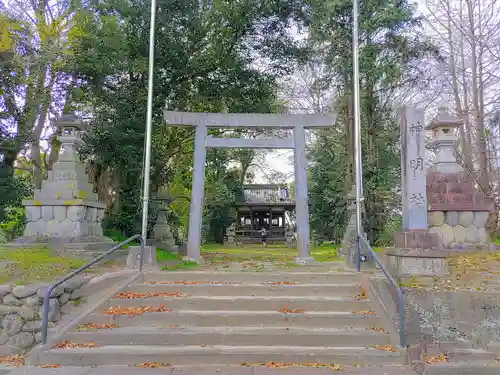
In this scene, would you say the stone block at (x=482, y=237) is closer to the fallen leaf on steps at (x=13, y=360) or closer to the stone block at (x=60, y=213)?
the fallen leaf on steps at (x=13, y=360)

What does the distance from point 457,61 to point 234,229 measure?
58.4 feet

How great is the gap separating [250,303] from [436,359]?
8.35 feet

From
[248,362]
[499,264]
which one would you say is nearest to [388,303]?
[248,362]

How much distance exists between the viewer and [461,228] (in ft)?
25.7

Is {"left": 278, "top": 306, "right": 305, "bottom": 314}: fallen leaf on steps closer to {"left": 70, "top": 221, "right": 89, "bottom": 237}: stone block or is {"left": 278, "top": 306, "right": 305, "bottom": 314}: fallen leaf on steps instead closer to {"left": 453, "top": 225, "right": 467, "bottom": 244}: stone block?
{"left": 453, "top": 225, "right": 467, "bottom": 244}: stone block

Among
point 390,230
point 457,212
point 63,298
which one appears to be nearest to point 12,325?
point 63,298

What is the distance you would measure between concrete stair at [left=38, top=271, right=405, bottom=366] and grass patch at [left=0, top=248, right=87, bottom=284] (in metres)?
1.10

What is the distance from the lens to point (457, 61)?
14.2 m

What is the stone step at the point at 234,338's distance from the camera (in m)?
5.00

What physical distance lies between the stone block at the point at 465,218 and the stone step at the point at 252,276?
9.19 ft

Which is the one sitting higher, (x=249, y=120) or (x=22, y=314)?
(x=249, y=120)

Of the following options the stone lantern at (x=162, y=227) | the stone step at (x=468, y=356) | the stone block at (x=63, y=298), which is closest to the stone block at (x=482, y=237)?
the stone step at (x=468, y=356)

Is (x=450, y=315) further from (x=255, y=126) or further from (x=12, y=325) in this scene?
(x=12, y=325)

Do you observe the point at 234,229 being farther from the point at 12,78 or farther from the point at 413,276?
the point at 413,276
